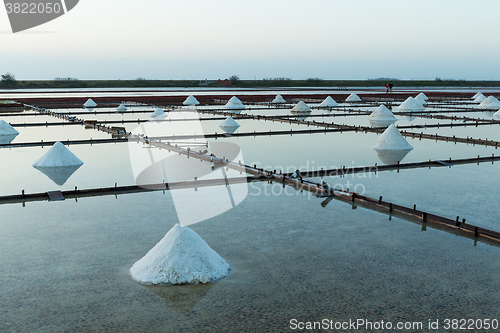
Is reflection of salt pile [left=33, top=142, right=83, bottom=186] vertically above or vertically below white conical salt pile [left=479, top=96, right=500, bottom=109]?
above

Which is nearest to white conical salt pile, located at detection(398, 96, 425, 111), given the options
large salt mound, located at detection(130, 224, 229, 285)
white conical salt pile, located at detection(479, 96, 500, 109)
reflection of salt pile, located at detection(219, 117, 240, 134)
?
white conical salt pile, located at detection(479, 96, 500, 109)

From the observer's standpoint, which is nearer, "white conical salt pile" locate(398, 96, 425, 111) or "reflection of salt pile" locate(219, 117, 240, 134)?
"reflection of salt pile" locate(219, 117, 240, 134)

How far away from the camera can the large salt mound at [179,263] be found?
438cm

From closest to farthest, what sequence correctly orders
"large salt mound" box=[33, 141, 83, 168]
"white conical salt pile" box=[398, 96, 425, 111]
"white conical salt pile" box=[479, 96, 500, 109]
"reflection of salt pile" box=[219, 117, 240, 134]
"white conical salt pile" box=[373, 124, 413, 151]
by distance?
"large salt mound" box=[33, 141, 83, 168] → "white conical salt pile" box=[373, 124, 413, 151] → "reflection of salt pile" box=[219, 117, 240, 134] → "white conical salt pile" box=[398, 96, 425, 111] → "white conical salt pile" box=[479, 96, 500, 109]

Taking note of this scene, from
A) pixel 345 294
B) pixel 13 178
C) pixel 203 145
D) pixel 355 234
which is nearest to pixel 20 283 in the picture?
pixel 345 294

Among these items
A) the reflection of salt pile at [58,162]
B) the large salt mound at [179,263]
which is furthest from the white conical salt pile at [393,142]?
the large salt mound at [179,263]

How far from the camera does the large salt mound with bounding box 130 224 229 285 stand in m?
4.38

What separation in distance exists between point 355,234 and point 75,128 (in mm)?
14877

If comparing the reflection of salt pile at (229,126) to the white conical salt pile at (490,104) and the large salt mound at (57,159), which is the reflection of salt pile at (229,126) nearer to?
the large salt mound at (57,159)

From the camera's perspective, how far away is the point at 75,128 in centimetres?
1823

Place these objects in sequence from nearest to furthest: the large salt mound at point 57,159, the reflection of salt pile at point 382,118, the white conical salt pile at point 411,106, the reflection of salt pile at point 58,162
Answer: the reflection of salt pile at point 58,162 → the large salt mound at point 57,159 → the reflection of salt pile at point 382,118 → the white conical salt pile at point 411,106


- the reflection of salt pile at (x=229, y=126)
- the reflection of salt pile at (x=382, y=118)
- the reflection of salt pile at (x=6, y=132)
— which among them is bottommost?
the reflection of salt pile at (x=382, y=118)

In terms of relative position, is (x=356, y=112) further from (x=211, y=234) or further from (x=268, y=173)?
(x=211, y=234)

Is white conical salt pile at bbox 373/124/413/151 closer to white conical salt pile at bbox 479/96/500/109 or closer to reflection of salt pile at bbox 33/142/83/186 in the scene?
reflection of salt pile at bbox 33/142/83/186
